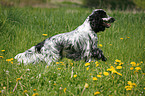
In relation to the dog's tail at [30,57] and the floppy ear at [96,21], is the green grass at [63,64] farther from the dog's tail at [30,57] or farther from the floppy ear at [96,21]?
the floppy ear at [96,21]

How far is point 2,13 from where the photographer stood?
524 centimetres

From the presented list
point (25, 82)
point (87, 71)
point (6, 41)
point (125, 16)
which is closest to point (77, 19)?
point (125, 16)

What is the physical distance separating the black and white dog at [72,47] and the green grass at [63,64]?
5.9 inches

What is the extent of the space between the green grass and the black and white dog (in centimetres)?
15

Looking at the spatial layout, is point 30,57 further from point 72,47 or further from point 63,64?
point 72,47

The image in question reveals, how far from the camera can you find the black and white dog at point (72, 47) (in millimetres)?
3168

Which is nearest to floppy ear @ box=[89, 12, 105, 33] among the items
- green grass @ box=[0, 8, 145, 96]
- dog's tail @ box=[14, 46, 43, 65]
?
green grass @ box=[0, 8, 145, 96]

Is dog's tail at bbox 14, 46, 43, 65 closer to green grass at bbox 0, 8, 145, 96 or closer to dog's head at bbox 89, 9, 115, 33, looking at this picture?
green grass at bbox 0, 8, 145, 96

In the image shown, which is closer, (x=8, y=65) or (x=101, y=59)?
(x=8, y=65)

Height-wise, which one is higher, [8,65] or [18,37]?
[18,37]

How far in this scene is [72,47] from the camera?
10.5 ft

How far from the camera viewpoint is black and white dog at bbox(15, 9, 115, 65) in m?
3.17

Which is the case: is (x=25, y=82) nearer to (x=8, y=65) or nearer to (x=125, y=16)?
(x=8, y=65)

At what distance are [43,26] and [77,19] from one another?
1.36 meters
